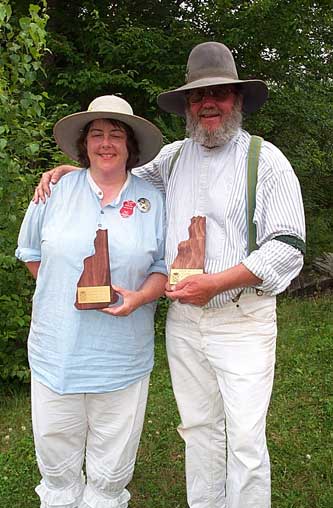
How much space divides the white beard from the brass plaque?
2.48 ft

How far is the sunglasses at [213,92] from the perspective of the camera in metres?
2.54

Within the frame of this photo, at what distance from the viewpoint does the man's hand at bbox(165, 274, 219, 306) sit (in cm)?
235

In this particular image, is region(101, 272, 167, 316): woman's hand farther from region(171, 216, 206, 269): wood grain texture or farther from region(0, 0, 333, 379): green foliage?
region(0, 0, 333, 379): green foliage

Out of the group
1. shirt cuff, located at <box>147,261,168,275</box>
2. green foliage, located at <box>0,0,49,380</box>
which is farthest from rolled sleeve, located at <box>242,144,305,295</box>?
green foliage, located at <box>0,0,49,380</box>

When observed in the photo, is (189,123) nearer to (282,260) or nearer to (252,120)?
(282,260)

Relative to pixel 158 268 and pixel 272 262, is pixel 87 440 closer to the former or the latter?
pixel 158 268

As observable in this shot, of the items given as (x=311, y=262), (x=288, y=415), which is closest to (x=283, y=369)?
(x=288, y=415)

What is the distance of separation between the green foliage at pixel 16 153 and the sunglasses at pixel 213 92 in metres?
1.33

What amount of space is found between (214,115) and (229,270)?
67cm

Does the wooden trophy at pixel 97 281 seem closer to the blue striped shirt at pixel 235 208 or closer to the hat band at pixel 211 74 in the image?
the blue striped shirt at pixel 235 208

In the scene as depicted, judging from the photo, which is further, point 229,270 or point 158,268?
point 158,268

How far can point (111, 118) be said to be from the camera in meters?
2.47

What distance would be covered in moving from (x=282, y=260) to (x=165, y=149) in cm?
85

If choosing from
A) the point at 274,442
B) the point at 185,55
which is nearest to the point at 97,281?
the point at 274,442
